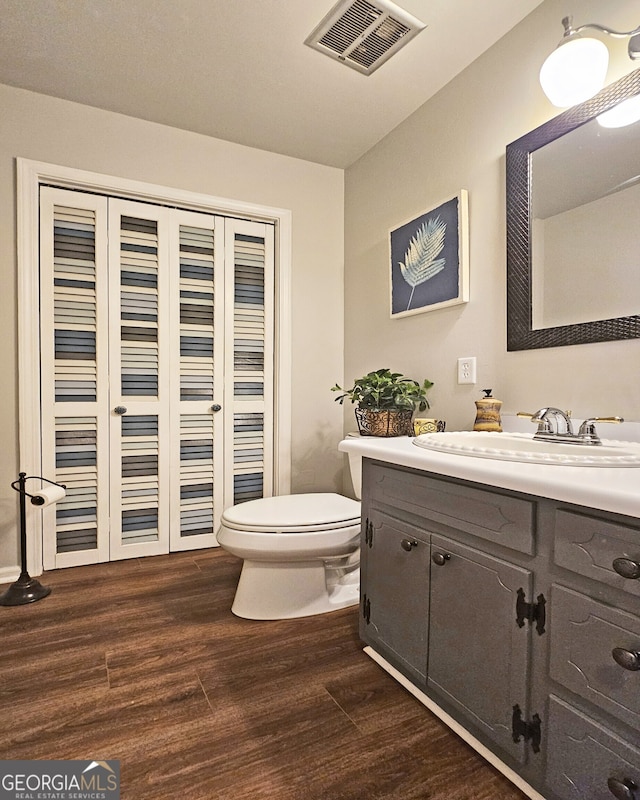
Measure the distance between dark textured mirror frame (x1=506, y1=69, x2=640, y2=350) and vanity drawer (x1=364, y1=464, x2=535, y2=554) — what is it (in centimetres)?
69

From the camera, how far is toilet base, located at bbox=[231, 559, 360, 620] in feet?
6.04

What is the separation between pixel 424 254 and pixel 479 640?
5.30 feet

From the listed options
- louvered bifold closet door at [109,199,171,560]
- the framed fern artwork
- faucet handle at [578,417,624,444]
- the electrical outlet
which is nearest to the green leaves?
the electrical outlet

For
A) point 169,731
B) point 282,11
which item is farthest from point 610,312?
point 169,731

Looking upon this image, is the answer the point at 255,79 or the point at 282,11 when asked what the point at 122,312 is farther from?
the point at 282,11

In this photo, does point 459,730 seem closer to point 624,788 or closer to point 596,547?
point 624,788

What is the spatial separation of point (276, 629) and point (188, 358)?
1.45 metres

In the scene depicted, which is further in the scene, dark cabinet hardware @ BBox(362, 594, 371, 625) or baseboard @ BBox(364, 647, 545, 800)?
dark cabinet hardware @ BBox(362, 594, 371, 625)

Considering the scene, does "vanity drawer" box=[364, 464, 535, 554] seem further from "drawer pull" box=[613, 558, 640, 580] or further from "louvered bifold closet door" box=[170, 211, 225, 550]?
"louvered bifold closet door" box=[170, 211, 225, 550]

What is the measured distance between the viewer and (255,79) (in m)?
2.10

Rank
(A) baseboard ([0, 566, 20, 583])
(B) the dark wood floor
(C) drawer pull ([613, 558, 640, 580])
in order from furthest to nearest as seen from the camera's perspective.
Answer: (A) baseboard ([0, 566, 20, 583]) < (B) the dark wood floor < (C) drawer pull ([613, 558, 640, 580])

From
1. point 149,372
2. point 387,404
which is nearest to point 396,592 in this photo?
point 387,404

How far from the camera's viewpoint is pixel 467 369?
196 cm

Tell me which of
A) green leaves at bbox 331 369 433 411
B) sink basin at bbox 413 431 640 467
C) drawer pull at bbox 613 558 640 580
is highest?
green leaves at bbox 331 369 433 411
